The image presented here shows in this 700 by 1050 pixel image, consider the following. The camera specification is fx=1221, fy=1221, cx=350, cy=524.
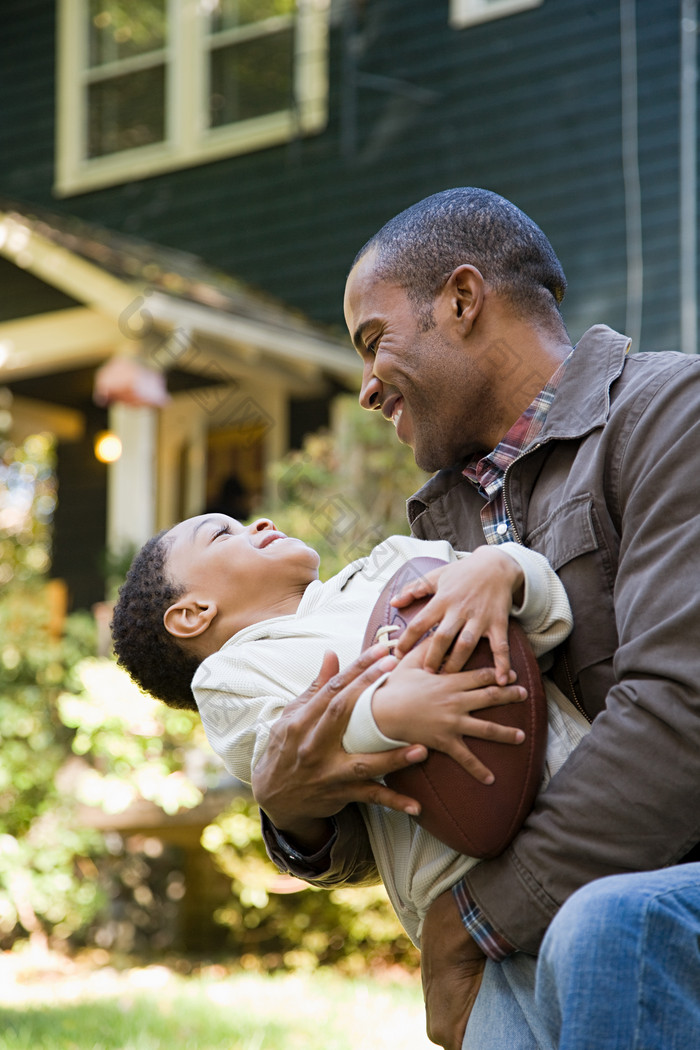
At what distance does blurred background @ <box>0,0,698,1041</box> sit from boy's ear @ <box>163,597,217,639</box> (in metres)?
4.60

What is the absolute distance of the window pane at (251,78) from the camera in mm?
10617

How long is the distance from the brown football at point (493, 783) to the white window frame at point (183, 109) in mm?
8968

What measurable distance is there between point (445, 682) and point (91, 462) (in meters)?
9.32

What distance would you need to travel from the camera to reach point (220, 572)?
110 inches

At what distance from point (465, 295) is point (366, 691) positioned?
0.97m

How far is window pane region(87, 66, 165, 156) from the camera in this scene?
11.3 metres

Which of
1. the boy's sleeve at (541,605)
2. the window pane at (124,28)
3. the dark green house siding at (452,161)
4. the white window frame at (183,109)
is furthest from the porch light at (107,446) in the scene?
the boy's sleeve at (541,605)

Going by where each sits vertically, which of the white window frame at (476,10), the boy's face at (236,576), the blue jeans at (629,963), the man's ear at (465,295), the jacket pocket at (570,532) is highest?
the white window frame at (476,10)

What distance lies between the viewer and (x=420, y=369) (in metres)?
2.63

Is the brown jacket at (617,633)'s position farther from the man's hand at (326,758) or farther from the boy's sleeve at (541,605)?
the man's hand at (326,758)

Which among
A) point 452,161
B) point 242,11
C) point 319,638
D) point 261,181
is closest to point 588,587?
point 319,638

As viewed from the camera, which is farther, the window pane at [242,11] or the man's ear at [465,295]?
the window pane at [242,11]

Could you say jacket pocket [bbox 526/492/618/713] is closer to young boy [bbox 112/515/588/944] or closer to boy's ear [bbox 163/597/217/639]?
young boy [bbox 112/515/588/944]

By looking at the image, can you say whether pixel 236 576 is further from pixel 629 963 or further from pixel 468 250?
pixel 629 963
